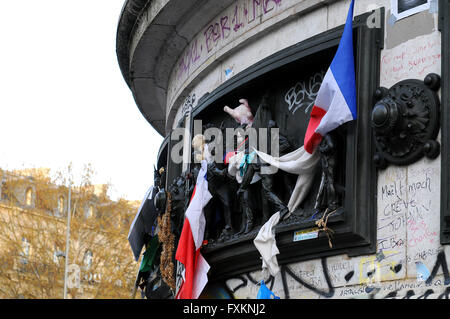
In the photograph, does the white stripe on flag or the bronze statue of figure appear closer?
the white stripe on flag

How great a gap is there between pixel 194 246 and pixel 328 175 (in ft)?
9.81

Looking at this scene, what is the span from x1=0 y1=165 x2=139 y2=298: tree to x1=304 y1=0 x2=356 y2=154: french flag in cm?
2862

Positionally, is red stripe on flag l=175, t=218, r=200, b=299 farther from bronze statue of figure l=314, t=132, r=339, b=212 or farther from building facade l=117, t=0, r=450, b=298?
bronze statue of figure l=314, t=132, r=339, b=212

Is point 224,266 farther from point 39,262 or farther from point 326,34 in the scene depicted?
point 39,262

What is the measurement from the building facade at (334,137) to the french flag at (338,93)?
0.12 m

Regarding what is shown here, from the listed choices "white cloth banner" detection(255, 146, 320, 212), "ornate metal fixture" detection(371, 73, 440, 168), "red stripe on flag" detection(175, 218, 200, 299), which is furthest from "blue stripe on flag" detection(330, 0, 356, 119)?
"red stripe on flag" detection(175, 218, 200, 299)

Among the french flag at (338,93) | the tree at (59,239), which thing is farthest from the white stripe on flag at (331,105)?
the tree at (59,239)

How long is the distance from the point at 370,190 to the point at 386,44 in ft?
5.00

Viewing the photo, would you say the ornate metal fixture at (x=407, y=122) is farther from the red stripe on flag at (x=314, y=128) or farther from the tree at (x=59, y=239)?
the tree at (x=59, y=239)

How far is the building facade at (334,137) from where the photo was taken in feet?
26.3

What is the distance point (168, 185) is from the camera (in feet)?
45.1

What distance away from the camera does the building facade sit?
8031 mm

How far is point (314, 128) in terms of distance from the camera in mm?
9164
